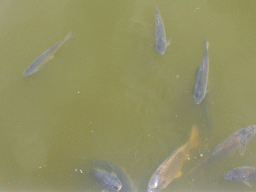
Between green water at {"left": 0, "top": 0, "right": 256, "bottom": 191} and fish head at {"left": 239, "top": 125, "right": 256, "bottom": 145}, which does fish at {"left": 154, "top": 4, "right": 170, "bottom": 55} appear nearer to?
green water at {"left": 0, "top": 0, "right": 256, "bottom": 191}

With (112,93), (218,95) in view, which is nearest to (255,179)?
(218,95)

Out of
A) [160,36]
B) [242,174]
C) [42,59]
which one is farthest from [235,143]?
[42,59]

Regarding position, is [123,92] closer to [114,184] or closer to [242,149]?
[114,184]

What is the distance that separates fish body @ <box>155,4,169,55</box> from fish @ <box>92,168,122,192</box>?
245cm

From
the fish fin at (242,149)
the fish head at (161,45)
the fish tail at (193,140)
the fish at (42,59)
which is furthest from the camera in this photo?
the fish at (42,59)

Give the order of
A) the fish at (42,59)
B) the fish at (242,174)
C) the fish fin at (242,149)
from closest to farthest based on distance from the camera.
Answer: the fish at (242,174), the fish fin at (242,149), the fish at (42,59)

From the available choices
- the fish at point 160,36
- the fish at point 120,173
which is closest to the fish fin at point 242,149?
the fish at point 120,173

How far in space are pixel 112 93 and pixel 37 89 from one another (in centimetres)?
150

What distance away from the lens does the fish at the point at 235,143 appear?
3521 millimetres

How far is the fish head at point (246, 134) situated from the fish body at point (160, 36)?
200 centimetres

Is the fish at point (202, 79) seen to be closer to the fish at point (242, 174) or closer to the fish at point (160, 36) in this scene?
the fish at point (160, 36)

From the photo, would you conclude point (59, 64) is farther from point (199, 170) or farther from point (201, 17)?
point (199, 170)

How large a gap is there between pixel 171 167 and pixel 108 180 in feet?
3.73

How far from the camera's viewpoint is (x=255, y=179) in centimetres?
345
